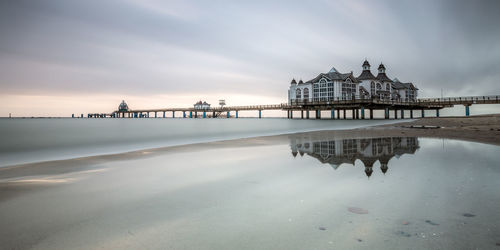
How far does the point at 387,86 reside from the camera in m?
74.6

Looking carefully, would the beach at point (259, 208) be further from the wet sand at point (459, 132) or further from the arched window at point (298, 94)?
the arched window at point (298, 94)

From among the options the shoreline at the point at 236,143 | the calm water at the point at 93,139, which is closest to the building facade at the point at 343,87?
the calm water at the point at 93,139

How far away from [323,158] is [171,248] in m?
5.42

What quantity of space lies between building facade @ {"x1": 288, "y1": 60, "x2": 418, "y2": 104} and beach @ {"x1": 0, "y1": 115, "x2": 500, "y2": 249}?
6036 centimetres

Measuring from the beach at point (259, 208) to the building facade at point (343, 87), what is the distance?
60356mm

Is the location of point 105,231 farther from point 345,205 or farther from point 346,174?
point 346,174

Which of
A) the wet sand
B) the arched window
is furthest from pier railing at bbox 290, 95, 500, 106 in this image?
the wet sand

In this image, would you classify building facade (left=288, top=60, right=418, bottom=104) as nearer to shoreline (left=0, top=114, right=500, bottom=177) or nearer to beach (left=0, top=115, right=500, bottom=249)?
shoreline (left=0, top=114, right=500, bottom=177)

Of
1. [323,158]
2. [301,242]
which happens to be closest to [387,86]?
[323,158]

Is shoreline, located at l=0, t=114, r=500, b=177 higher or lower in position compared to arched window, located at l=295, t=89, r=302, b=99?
lower

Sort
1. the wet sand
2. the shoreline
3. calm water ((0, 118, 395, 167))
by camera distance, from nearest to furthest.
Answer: the shoreline < calm water ((0, 118, 395, 167)) < the wet sand

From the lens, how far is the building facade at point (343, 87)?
63125 millimetres

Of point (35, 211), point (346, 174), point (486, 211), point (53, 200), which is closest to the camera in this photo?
point (486, 211)

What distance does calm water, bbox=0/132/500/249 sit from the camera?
87.7 inches
